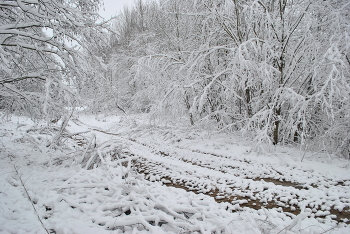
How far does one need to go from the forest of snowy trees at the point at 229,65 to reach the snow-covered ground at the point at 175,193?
1.05 m

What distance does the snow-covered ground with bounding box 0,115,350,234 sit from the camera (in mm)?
2266

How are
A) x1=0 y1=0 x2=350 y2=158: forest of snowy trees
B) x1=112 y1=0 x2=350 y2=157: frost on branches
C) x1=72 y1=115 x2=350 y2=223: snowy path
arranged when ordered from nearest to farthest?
x1=72 y1=115 x2=350 y2=223: snowy path → x1=0 y1=0 x2=350 y2=158: forest of snowy trees → x1=112 y1=0 x2=350 y2=157: frost on branches

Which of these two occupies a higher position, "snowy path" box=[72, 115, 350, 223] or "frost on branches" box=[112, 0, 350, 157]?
"frost on branches" box=[112, 0, 350, 157]

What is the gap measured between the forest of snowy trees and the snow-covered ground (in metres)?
1.05

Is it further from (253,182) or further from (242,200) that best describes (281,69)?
(242,200)

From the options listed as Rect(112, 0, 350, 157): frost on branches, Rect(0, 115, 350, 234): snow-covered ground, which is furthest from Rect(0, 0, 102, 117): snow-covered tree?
Rect(112, 0, 350, 157): frost on branches

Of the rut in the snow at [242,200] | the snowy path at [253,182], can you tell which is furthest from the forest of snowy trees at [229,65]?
the rut in the snow at [242,200]

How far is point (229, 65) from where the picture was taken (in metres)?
6.35

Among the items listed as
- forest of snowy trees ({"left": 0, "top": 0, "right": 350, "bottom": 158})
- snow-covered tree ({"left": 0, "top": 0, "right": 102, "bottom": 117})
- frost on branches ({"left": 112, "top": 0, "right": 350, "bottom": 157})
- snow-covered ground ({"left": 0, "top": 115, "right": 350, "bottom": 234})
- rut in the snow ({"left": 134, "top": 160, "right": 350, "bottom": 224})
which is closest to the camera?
snow-covered ground ({"left": 0, "top": 115, "right": 350, "bottom": 234})

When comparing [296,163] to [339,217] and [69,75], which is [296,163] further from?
[69,75]

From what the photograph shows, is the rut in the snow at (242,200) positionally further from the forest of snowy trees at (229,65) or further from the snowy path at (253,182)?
the forest of snowy trees at (229,65)

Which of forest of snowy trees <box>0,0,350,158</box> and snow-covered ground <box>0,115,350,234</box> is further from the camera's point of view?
forest of snowy trees <box>0,0,350,158</box>

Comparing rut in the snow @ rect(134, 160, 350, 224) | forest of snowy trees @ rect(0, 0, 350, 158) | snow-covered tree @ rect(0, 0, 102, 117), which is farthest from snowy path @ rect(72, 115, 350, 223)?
snow-covered tree @ rect(0, 0, 102, 117)

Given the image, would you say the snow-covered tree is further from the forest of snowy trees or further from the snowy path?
the snowy path
